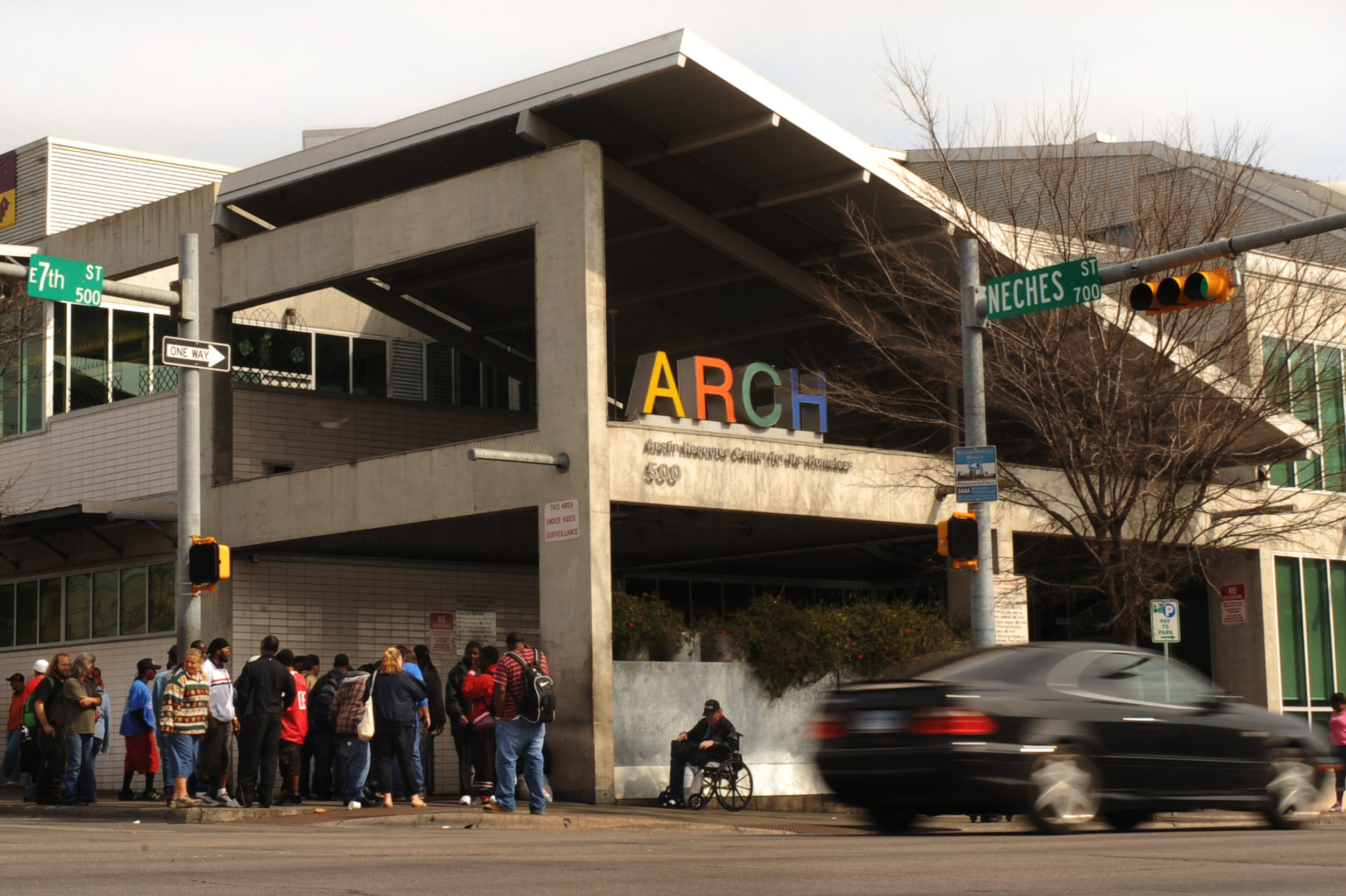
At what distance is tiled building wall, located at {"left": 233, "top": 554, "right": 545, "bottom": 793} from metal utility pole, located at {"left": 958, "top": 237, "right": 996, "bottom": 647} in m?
10.8

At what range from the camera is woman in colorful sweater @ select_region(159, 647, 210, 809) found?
1773 centimetres

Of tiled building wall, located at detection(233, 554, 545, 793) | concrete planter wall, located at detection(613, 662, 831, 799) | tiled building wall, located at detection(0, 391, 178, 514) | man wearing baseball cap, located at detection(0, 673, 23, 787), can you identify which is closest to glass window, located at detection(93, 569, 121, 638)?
tiled building wall, located at detection(0, 391, 178, 514)

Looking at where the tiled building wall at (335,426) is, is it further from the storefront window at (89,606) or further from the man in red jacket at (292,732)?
the man in red jacket at (292,732)

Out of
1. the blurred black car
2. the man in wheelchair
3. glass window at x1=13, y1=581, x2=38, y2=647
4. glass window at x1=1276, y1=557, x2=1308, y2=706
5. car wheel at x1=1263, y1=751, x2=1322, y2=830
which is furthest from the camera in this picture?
glass window at x1=13, y1=581, x2=38, y2=647

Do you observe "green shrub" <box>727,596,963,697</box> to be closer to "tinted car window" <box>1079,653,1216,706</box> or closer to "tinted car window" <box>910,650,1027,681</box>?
"tinted car window" <box>1079,653,1216,706</box>

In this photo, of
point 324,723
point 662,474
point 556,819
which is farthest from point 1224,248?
point 324,723

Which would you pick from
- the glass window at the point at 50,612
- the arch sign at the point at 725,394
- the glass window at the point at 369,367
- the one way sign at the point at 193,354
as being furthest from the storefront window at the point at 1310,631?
the glass window at the point at 50,612

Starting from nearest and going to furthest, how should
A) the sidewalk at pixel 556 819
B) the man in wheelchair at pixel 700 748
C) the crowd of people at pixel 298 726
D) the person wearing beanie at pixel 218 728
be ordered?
1. the sidewalk at pixel 556 819
2. the crowd of people at pixel 298 726
3. the person wearing beanie at pixel 218 728
4. the man in wheelchair at pixel 700 748

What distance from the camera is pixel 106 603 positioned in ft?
90.4

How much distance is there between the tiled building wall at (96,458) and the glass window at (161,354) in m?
0.58

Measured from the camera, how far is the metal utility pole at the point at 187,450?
18625 millimetres

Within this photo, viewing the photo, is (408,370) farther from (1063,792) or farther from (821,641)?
(1063,792)

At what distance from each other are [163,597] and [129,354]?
402cm

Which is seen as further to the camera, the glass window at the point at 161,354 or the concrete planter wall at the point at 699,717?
the glass window at the point at 161,354
